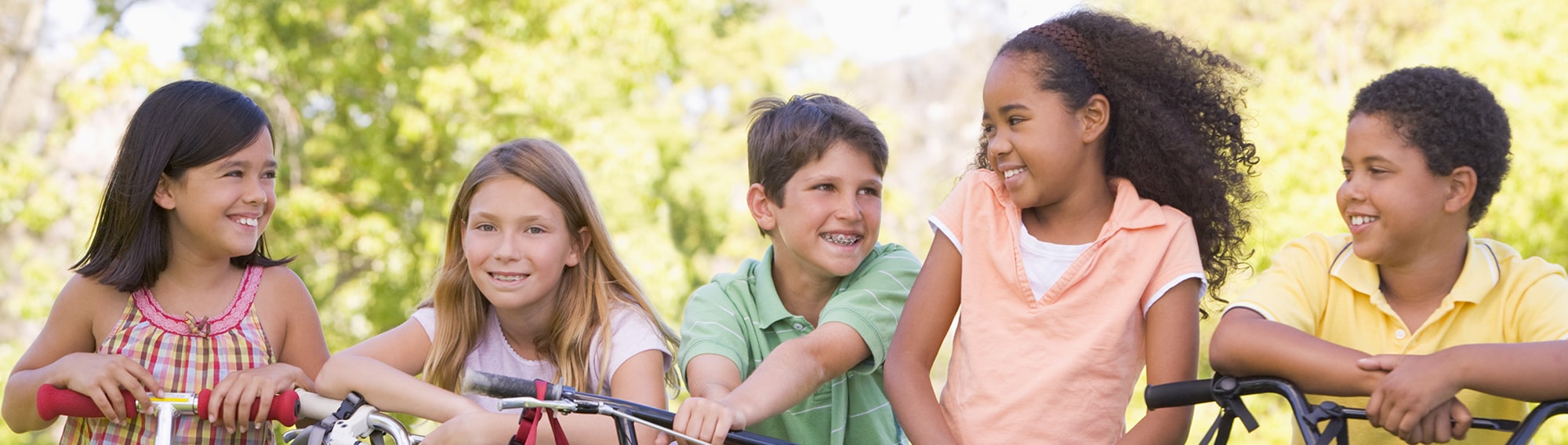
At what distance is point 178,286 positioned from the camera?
3389 millimetres

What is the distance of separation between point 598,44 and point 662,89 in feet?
16.2

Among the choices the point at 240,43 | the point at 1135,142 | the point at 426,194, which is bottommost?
the point at 1135,142

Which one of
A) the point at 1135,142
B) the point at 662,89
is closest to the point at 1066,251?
the point at 1135,142

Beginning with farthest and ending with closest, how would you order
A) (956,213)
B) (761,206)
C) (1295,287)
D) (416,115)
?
(416,115)
(761,206)
(956,213)
(1295,287)

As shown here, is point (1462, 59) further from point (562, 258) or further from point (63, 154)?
point (63, 154)

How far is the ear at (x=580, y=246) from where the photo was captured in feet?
11.3

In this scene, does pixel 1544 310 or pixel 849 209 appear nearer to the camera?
pixel 1544 310

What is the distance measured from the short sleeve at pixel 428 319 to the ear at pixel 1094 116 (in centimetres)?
173

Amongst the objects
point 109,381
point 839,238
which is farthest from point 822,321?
point 109,381

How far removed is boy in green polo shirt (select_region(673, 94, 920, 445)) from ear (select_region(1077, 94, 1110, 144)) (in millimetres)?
635

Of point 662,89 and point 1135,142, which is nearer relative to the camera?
point 1135,142

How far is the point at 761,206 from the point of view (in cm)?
351

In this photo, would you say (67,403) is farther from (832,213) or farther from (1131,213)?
(1131,213)

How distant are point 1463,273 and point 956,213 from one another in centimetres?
106
